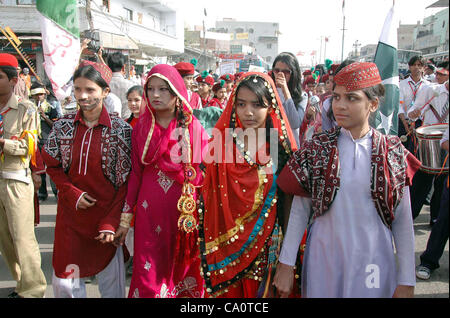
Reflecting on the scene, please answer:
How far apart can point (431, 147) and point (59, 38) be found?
3352 mm

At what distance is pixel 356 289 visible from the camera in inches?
67.9

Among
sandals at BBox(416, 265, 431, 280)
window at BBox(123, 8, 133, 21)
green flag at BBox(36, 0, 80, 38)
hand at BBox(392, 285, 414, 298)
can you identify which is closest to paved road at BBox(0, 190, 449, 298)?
sandals at BBox(416, 265, 431, 280)

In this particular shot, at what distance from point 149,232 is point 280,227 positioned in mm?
823

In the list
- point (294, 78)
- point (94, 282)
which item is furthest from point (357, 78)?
point (94, 282)

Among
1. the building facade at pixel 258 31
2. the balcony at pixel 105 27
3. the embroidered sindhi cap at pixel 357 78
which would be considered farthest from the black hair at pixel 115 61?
the building facade at pixel 258 31

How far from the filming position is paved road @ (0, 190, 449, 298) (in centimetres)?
324

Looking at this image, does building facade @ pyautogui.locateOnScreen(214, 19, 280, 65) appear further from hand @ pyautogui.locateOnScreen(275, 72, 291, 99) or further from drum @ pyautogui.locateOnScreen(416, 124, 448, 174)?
drum @ pyautogui.locateOnScreen(416, 124, 448, 174)

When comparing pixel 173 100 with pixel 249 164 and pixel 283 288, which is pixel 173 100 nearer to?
pixel 249 164

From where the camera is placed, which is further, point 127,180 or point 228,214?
point 127,180

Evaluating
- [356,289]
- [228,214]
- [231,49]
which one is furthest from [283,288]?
[231,49]

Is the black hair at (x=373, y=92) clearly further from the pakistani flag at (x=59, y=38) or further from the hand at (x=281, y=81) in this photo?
the pakistani flag at (x=59, y=38)

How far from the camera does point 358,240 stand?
1.70m

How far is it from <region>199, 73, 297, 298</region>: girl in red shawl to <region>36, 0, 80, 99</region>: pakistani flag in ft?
6.55

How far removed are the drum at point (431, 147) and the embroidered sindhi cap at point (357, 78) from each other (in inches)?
53.8
